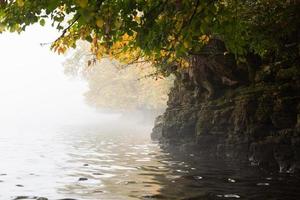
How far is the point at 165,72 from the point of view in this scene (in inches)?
1054

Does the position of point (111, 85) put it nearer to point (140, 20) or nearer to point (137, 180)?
point (137, 180)

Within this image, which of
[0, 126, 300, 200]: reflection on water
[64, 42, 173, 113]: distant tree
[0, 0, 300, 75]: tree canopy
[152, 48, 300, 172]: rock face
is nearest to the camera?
[0, 0, 300, 75]: tree canopy

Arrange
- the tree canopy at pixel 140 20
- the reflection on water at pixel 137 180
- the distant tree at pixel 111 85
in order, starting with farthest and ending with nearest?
1. the distant tree at pixel 111 85
2. the reflection on water at pixel 137 180
3. the tree canopy at pixel 140 20

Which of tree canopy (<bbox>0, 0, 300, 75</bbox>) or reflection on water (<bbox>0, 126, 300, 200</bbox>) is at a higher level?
tree canopy (<bbox>0, 0, 300, 75</bbox>)

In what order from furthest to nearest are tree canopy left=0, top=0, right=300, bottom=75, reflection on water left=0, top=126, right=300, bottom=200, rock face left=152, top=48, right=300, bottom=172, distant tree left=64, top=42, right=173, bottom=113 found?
distant tree left=64, top=42, right=173, bottom=113
rock face left=152, top=48, right=300, bottom=172
reflection on water left=0, top=126, right=300, bottom=200
tree canopy left=0, top=0, right=300, bottom=75

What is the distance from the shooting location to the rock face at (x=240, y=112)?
1708 centimetres

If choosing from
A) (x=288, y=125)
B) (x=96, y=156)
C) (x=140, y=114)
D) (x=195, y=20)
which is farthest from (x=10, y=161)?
(x=140, y=114)

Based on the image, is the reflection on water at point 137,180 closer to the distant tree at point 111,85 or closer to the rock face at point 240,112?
the rock face at point 240,112

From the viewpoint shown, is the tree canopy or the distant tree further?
the distant tree

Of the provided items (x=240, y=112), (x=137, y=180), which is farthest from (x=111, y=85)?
(x=137, y=180)

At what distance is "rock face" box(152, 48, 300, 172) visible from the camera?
17.1m

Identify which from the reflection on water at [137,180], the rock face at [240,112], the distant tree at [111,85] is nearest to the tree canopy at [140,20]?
the reflection on water at [137,180]

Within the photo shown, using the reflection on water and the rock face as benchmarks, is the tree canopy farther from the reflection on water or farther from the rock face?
the rock face

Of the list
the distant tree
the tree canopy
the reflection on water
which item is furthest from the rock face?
the distant tree
